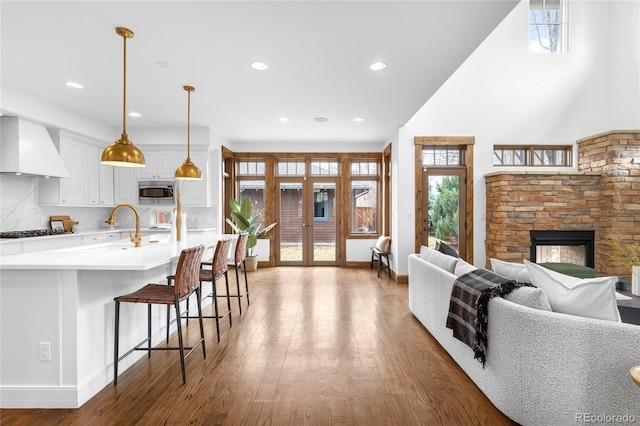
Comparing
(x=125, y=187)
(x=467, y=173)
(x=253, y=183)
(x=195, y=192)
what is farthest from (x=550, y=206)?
(x=125, y=187)

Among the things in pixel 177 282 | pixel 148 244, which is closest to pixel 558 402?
pixel 177 282

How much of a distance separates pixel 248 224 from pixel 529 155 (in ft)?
17.8

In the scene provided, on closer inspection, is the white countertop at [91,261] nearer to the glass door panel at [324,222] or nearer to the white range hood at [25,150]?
the white range hood at [25,150]

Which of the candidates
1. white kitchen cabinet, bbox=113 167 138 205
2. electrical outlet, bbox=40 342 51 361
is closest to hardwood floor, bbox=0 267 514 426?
electrical outlet, bbox=40 342 51 361

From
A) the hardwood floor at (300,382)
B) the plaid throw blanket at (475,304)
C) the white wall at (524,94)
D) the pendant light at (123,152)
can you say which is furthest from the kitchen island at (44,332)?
the white wall at (524,94)

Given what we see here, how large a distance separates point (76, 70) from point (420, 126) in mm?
4947

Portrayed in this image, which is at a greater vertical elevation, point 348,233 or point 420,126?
point 420,126

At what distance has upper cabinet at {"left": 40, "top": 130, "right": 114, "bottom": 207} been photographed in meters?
4.92

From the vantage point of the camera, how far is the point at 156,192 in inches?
238

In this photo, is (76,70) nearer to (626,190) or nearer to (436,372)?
(436,372)

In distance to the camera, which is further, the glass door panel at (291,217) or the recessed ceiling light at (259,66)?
the glass door panel at (291,217)

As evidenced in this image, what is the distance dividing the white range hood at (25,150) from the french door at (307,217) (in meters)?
3.88

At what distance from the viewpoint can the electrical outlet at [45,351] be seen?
2.18 meters

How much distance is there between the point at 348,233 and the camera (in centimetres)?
720
